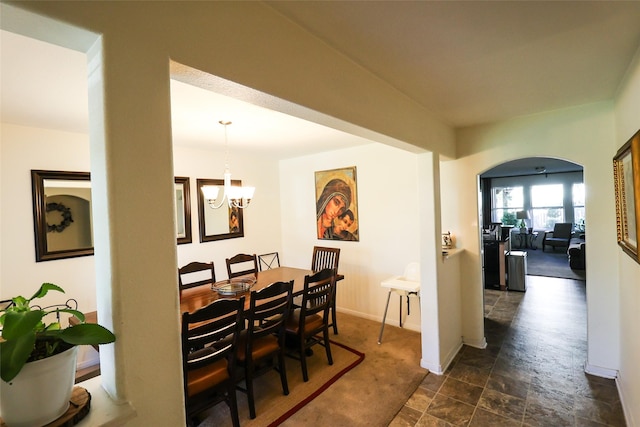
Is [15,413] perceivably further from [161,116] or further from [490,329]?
[490,329]

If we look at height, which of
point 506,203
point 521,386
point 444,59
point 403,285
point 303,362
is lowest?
point 521,386

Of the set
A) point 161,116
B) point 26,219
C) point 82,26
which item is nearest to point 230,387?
point 161,116

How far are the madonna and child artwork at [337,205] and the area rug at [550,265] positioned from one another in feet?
15.3

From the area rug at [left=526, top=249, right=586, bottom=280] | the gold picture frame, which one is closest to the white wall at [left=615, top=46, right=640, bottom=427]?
the gold picture frame

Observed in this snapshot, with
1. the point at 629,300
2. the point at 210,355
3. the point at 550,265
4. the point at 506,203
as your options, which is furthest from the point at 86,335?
the point at 506,203

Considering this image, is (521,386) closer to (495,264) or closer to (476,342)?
(476,342)

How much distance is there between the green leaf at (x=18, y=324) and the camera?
0.64 metres

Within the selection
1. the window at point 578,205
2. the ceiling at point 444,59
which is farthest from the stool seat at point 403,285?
the window at point 578,205

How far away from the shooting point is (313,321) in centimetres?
294

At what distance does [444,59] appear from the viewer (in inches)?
68.4

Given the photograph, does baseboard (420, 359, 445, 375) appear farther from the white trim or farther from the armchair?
the armchair

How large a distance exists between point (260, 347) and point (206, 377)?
0.53 m

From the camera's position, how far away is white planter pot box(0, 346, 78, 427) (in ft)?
2.27

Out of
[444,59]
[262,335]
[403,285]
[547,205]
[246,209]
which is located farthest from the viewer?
[547,205]
